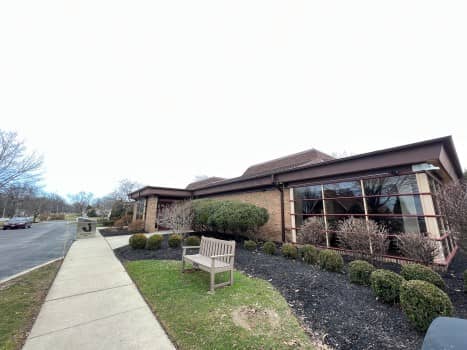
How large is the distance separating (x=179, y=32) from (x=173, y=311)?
9.82 m

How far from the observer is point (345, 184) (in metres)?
7.03

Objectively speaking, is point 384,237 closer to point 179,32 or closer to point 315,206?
point 315,206

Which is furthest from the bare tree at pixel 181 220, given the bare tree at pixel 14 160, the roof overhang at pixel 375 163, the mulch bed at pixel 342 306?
the bare tree at pixel 14 160

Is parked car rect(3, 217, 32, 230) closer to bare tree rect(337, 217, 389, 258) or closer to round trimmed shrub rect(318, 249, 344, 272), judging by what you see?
round trimmed shrub rect(318, 249, 344, 272)

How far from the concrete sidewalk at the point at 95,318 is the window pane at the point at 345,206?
6819 millimetres

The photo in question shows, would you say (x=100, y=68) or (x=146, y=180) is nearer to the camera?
(x=100, y=68)

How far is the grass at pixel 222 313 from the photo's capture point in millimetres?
2463

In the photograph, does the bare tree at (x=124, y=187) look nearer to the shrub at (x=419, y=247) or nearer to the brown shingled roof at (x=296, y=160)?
the brown shingled roof at (x=296, y=160)

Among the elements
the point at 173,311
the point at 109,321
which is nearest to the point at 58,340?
the point at 109,321

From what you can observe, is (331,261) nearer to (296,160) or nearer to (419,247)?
(419,247)

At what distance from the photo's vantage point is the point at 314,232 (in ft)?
23.5

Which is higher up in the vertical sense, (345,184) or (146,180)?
(146,180)

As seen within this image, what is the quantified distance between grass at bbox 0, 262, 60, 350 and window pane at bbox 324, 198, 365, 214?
8385 millimetres

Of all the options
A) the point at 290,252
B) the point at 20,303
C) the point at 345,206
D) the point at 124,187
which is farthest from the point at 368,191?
the point at 124,187
